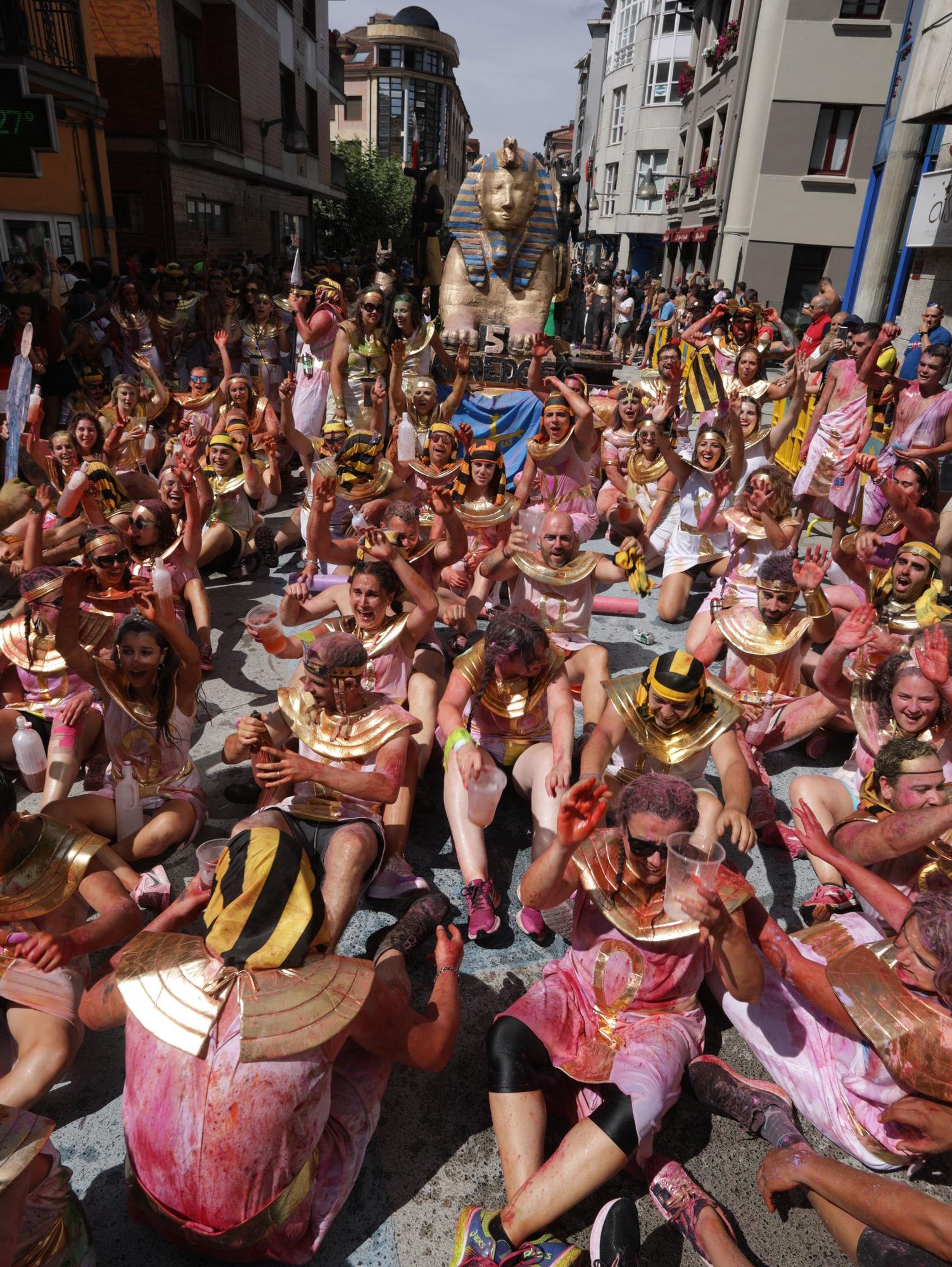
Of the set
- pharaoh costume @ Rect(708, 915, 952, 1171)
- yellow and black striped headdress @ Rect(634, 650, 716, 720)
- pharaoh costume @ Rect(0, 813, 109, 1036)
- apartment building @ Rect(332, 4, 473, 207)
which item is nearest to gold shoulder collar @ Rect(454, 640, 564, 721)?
yellow and black striped headdress @ Rect(634, 650, 716, 720)

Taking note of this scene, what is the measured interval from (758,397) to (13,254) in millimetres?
10349

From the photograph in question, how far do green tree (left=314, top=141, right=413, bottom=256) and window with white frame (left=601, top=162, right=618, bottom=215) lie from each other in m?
10.4

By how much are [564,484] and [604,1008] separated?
4331 millimetres

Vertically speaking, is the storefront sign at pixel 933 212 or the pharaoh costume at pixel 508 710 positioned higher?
the storefront sign at pixel 933 212

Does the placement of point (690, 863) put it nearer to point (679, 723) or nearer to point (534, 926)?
point (679, 723)

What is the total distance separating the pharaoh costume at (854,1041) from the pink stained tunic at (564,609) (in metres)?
2.06

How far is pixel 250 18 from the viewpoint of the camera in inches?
716

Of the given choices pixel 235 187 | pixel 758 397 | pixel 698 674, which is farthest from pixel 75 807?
pixel 235 187

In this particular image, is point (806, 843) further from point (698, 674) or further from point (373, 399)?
point (373, 399)

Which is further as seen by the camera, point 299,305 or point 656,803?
point 299,305

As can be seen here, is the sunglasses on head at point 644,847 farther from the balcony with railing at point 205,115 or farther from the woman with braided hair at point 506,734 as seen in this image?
the balcony with railing at point 205,115

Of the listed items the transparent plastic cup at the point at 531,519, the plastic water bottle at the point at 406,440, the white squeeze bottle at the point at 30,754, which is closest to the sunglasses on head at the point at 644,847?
the white squeeze bottle at the point at 30,754

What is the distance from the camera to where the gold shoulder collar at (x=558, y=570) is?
4.38 m

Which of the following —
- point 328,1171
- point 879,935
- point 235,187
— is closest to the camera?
point 328,1171
